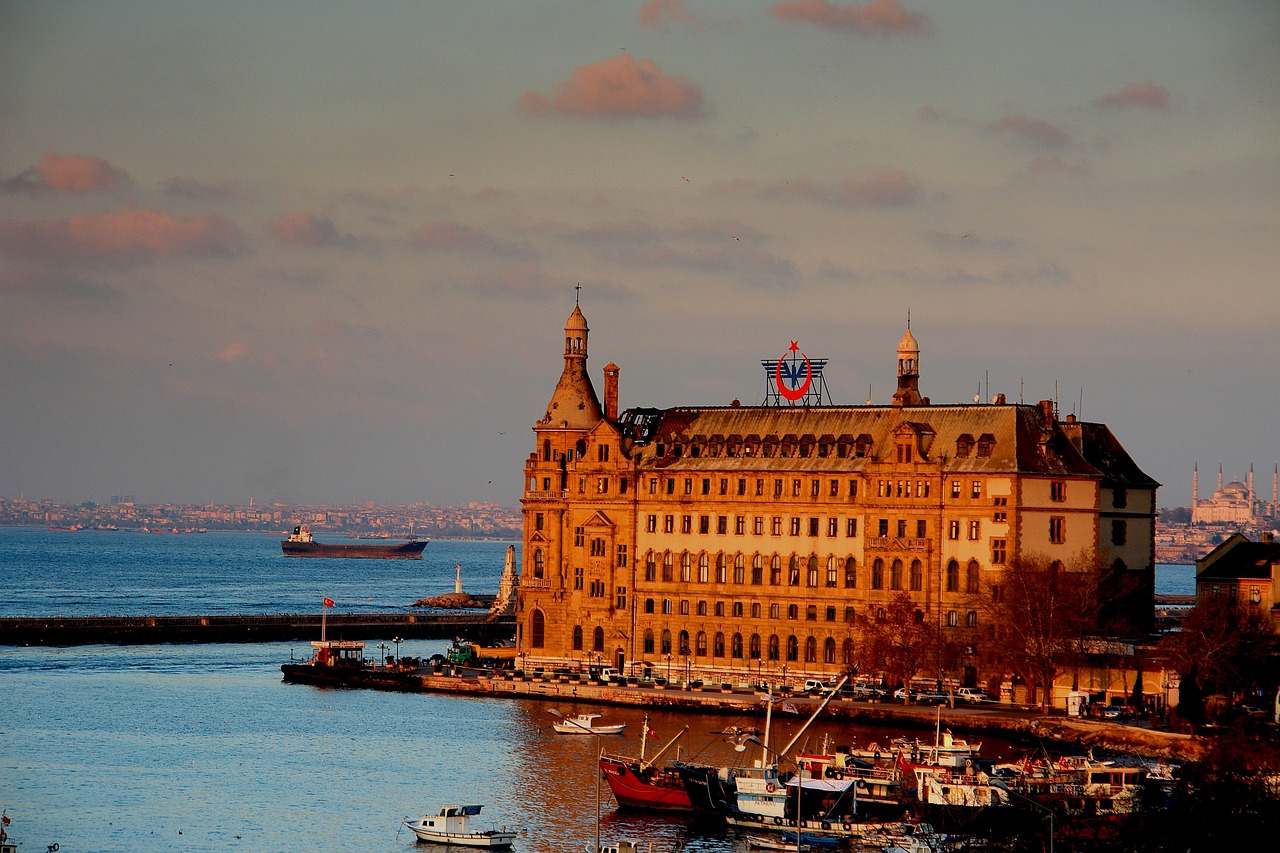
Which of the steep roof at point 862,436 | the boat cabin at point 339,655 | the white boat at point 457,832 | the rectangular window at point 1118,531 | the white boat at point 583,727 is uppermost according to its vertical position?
the steep roof at point 862,436

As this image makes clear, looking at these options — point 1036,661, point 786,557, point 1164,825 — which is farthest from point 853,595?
point 1164,825

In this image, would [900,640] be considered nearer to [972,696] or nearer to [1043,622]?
[972,696]

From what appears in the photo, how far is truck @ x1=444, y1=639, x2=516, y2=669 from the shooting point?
181625 millimetres

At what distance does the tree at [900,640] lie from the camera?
152375 mm

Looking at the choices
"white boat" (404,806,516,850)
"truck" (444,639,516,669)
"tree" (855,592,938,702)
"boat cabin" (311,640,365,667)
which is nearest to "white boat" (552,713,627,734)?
"tree" (855,592,938,702)

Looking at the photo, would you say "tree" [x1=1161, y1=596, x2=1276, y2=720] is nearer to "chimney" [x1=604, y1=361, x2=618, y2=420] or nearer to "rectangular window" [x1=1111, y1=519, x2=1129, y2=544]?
"rectangular window" [x1=1111, y1=519, x2=1129, y2=544]

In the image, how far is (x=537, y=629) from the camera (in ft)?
579

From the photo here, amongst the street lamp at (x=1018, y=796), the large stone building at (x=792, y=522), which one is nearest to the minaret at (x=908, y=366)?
the large stone building at (x=792, y=522)

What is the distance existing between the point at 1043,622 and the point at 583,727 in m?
31.3

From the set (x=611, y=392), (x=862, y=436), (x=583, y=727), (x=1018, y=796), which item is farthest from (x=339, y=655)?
(x=1018, y=796)

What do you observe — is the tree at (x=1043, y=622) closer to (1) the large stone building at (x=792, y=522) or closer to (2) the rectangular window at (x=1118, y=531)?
(1) the large stone building at (x=792, y=522)

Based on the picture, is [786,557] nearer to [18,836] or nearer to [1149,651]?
[1149,651]

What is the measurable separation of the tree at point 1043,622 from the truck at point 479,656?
4802cm

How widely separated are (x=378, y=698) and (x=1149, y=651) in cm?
5717
